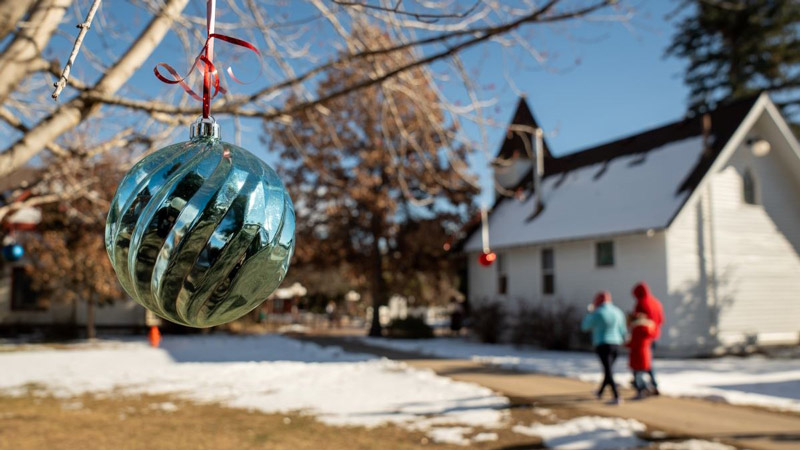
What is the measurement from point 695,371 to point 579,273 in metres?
5.74

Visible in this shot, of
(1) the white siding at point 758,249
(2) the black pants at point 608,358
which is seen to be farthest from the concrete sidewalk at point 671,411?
(1) the white siding at point 758,249

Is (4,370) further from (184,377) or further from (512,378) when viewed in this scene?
(512,378)

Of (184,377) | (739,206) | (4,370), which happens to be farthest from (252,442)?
(739,206)

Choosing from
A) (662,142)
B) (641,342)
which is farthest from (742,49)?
(641,342)

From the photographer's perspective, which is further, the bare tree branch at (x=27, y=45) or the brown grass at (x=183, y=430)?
the brown grass at (x=183, y=430)

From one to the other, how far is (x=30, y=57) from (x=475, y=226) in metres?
20.5

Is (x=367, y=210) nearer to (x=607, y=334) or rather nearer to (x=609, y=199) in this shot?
(x=609, y=199)

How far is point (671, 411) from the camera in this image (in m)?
8.86

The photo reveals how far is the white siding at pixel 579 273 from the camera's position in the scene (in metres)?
16.4

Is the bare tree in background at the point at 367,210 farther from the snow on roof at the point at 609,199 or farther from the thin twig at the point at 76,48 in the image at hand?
the thin twig at the point at 76,48

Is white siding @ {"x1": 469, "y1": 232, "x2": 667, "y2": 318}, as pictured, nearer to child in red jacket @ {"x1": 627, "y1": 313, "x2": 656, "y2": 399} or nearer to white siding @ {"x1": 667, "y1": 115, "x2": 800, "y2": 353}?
white siding @ {"x1": 667, "y1": 115, "x2": 800, "y2": 353}

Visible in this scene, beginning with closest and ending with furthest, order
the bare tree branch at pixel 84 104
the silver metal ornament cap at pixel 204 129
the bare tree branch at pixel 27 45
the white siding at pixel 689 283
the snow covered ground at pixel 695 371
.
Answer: the silver metal ornament cap at pixel 204 129 → the bare tree branch at pixel 27 45 → the bare tree branch at pixel 84 104 → the snow covered ground at pixel 695 371 → the white siding at pixel 689 283

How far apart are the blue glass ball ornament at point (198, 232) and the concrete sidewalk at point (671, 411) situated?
736cm

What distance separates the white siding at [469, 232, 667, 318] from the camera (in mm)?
16422
